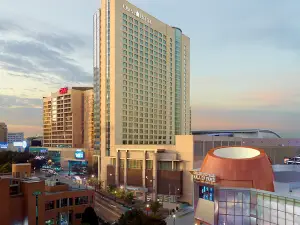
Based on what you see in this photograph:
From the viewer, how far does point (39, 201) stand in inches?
1935

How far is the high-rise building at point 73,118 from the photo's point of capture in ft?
582

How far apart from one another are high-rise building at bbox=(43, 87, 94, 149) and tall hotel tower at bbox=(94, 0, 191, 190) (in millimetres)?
52507

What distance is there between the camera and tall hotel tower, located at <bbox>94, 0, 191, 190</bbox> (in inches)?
4350

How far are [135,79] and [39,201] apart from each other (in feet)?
260

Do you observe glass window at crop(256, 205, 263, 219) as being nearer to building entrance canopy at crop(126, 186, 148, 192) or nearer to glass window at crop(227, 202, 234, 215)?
glass window at crop(227, 202, 234, 215)

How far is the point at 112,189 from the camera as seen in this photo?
91000mm

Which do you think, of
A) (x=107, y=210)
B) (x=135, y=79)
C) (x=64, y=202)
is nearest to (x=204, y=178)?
(x=64, y=202)

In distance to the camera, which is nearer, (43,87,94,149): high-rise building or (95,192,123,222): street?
(95,192,123,222): street

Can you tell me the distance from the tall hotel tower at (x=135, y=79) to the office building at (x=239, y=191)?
158 feet

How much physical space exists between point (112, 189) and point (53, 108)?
11375 cm

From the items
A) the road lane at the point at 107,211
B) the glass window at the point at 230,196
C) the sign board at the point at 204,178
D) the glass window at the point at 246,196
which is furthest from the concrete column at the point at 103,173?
the glass window at the point at 246,196

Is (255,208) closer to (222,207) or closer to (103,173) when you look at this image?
(222,207)

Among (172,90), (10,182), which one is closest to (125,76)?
(172,90)

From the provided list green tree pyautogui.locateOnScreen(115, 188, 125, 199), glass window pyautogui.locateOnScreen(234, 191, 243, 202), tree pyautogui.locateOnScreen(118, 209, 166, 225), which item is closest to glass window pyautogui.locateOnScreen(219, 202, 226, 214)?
glass window pyautogui.locateOnScreen(234, 191, 243, 202)
